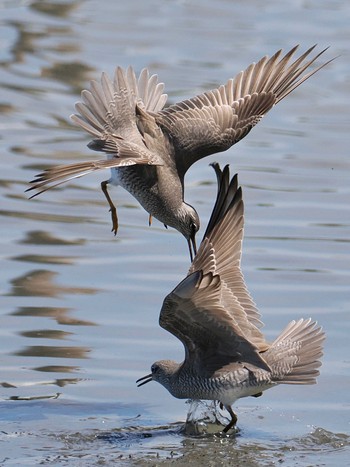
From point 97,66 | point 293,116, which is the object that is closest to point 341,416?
point 293,116

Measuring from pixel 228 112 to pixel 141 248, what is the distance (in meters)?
1.54

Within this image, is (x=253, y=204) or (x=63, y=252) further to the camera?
(x=253, y=204)

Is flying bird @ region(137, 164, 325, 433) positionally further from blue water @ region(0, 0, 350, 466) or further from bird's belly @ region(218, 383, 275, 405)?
blue water @ region(0, 0, 350, 466)

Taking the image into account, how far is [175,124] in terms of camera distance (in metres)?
10.7

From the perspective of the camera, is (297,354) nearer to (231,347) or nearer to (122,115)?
(231,347)

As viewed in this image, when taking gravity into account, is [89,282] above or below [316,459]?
above

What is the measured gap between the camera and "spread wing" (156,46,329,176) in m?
10.7

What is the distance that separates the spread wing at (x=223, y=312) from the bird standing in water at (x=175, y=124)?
138 centimetres

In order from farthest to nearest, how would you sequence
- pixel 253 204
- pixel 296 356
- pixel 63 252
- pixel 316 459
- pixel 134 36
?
1. pixel 134 36
2. pixel 253 204
3. pixel 63 252
4. pixel 296 356
5. pixel 316 459

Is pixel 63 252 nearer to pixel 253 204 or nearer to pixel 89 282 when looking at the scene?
pixel 89 282

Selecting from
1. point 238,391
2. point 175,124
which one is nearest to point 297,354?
point 238,391

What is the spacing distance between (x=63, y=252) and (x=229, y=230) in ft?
9.81

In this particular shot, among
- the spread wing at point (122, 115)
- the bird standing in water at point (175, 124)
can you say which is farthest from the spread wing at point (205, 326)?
the bird standing in water at point (175, 124)

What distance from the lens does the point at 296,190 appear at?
43.7ft
